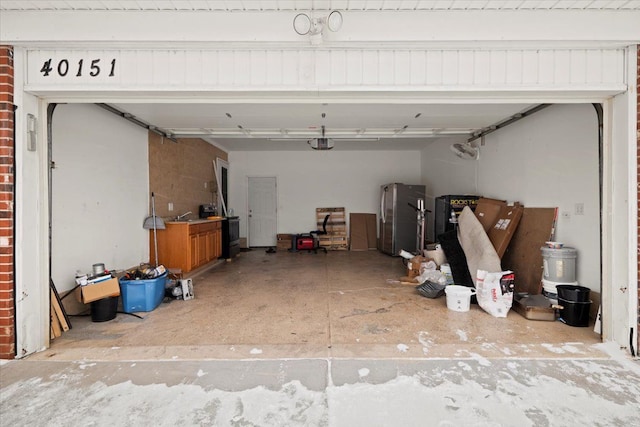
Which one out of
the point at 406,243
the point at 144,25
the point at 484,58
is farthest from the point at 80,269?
the point at 406,243

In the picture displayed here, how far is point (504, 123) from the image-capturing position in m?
4.59

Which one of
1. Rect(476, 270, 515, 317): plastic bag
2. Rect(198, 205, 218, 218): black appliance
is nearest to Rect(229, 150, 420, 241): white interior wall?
Rect(198, 205, 218, 218): black appliance

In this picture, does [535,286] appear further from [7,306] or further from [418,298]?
[7,306]

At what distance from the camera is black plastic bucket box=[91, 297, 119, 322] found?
3.20 meters

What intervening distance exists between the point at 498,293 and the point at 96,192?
4.90 metres

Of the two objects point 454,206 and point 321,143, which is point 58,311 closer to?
point 321,143

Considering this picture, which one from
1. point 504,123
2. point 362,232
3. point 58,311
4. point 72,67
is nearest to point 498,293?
point 504,123

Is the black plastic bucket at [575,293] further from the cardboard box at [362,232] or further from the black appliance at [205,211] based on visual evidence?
the black appliance at [205,211]

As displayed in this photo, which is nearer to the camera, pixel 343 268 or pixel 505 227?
pixel 505 227

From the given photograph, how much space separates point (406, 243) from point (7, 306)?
21.6 ft

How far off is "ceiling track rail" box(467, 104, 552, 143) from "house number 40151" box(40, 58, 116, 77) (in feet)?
15.1

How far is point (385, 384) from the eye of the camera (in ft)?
6.74

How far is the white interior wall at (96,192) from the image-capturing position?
325 cm

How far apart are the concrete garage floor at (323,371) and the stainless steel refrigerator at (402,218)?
359 cm
